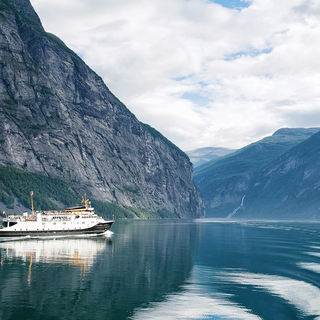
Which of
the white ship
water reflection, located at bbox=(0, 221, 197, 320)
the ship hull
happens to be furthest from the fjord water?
the white ship

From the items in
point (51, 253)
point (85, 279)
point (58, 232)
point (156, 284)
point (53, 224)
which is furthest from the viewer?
point (53, 224)

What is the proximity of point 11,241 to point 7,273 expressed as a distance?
57610mm

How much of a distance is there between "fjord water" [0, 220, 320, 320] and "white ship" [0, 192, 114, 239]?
25.2 meters

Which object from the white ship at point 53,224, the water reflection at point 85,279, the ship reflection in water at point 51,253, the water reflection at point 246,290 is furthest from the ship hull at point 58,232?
the water reflection at point 246,290

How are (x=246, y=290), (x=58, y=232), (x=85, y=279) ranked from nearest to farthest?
(x=246, y=290), (x=85, y=279), (x=58, y=232)

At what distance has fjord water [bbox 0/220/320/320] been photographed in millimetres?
49406

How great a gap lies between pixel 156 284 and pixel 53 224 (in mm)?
80314

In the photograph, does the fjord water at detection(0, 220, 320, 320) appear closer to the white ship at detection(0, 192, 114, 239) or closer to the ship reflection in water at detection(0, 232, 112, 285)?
the ship reflection in water at detection(0, 232, 112, 285)

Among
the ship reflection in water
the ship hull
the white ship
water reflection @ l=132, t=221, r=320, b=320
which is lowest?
water reflection @ l=132, t=221, r=320, b=320

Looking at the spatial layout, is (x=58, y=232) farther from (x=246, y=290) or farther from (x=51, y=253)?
(x=246, y=290)

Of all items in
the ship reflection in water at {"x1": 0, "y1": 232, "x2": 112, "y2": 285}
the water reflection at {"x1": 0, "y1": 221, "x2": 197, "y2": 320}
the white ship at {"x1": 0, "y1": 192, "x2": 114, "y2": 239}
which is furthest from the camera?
the white ship at {"x1": 0, "y1": 192, "x2": 114, "y2": 239}

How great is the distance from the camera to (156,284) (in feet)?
210

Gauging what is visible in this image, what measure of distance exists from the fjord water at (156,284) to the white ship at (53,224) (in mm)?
25206

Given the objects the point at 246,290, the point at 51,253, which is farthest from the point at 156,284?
the point at 51,253
